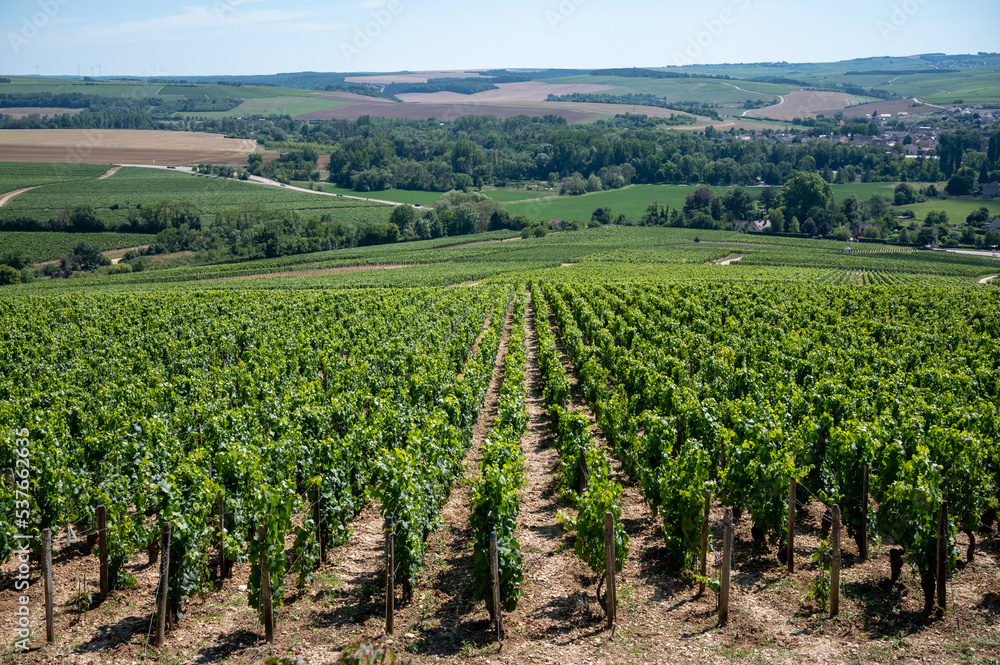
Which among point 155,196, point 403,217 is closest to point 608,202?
point 403,217

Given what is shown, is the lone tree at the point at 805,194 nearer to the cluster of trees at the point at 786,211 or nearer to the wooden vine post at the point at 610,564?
the cluster of trees at the point at 786,211

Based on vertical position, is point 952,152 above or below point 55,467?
above

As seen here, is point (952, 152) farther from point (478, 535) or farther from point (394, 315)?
point (478, 535)

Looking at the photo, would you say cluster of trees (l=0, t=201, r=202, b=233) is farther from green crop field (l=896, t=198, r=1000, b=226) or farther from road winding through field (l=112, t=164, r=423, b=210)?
green crop field (l=896, t=198, r=1000, b=226)

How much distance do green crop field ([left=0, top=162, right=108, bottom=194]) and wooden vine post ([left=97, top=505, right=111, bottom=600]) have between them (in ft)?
491

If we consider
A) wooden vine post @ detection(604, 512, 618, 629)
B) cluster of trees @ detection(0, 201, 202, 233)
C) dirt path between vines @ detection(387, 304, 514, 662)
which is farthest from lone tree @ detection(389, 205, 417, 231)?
wooden vine post @ detection(604, 512, 618, 629)

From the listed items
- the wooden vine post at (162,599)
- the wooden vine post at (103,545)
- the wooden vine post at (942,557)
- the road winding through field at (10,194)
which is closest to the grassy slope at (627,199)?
the road winding through field at (10,194)

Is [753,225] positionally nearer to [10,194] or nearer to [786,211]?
[786,211]

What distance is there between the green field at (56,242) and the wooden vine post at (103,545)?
92178 mm

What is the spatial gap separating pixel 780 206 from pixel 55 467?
440ft

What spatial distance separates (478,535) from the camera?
986 centimetres

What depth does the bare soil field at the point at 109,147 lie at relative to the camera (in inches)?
6038

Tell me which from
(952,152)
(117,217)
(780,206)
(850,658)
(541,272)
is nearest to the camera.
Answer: (850,658)

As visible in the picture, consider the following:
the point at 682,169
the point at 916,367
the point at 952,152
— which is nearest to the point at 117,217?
the point at 916,367
